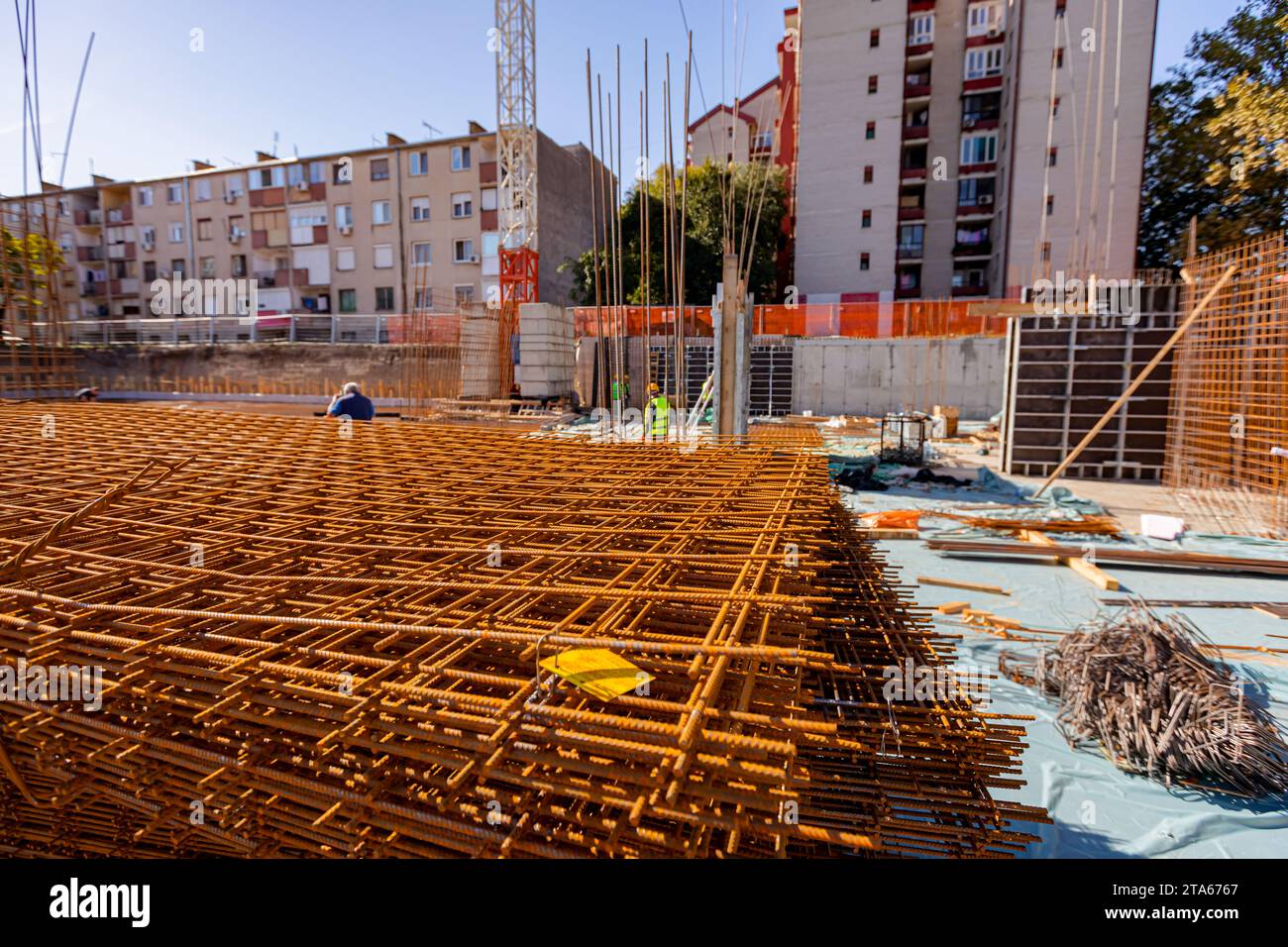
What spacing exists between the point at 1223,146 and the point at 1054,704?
32.1m

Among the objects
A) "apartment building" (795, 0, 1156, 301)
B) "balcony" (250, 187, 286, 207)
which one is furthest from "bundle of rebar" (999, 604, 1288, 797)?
"balcony" (250, 187, 286, 207)

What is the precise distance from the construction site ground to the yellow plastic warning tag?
2033mm

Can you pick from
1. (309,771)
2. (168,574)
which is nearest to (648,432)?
(168,574)

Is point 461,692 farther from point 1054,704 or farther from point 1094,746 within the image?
point 1054,704

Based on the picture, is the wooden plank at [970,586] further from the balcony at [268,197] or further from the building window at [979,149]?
the balcony at [268,197]

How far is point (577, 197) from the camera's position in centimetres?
3622

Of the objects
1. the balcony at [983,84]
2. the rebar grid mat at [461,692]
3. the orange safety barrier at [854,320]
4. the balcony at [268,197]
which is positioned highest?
the balcony at [983,84]

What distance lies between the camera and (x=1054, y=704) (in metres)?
4.15

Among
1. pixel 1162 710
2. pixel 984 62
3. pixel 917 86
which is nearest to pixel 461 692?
pixel 1162 710

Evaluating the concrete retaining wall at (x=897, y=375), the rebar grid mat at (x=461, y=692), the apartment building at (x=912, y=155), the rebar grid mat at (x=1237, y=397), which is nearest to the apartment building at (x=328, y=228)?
the apartment building at (x=912, y=155)

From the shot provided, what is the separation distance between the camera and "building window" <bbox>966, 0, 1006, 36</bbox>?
32.4 metres

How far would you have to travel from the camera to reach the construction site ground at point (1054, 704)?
3006 millimetres

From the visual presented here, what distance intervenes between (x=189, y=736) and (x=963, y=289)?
3929cm

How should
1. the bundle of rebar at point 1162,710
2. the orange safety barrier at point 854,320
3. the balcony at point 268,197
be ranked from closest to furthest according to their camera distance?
the bundle of rebar at point 1162,710
the orange safety barrier at point 854,320
the balcony at point 268,197
